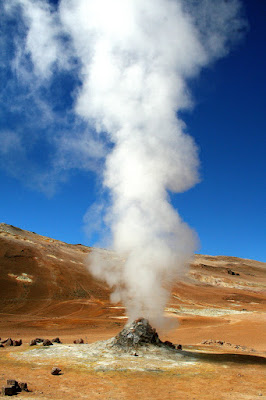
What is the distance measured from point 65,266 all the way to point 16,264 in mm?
12441

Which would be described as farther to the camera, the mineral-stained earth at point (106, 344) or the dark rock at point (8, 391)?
the mineral-stained earth at point (106, 344)

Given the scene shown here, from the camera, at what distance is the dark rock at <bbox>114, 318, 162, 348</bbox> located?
17094 mm

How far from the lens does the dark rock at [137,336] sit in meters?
17.1

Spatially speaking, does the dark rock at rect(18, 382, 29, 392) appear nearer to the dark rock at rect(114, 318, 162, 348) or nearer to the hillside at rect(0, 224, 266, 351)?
the dark rock at rect(114, 318, 162, 348)

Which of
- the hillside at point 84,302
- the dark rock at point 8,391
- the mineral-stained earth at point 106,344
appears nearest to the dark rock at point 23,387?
the mineral-stained earth at point 106,344

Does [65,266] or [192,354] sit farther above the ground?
[65,266]

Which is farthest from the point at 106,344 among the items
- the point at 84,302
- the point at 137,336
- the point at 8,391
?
the point at 84,302

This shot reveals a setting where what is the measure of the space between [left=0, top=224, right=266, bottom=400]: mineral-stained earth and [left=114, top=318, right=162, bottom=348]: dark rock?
0.17ft

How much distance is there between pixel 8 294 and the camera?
50.2 m

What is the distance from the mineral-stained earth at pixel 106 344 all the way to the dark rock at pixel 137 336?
5 centimetres

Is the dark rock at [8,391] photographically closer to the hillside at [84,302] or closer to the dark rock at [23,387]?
the dark rock at [23,387]

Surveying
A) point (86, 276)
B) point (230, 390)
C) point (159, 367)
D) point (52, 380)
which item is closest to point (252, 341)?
point (159, 367)

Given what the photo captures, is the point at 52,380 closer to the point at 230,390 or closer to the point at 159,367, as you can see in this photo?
the point at 159,367

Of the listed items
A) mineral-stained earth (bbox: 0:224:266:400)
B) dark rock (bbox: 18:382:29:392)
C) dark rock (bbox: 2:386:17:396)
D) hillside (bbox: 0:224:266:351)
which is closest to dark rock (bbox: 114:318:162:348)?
mineral-stained earth (bbox: 0:224:266:400)
